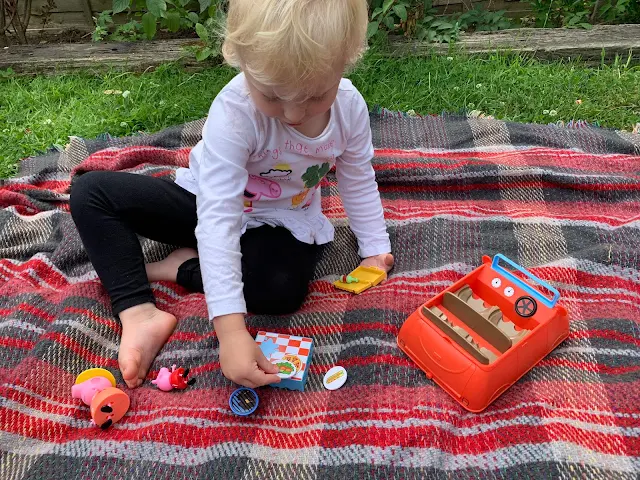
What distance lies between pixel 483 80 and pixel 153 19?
153cm

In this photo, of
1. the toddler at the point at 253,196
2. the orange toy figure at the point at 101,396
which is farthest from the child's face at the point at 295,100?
the orange toy figure at the point at 101,396

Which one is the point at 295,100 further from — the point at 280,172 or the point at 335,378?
the point at 335,378

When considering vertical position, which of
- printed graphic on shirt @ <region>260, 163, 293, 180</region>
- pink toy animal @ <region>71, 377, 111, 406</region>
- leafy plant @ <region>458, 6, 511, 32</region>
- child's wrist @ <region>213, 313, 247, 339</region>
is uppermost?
printed graphic on shirt @ <region>260, 163, 293, 180</region>

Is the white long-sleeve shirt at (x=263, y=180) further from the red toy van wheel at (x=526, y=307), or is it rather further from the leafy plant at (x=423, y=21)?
the leafy plant at (x=423, y=21)

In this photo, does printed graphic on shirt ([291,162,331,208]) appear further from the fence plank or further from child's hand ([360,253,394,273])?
the fence plank

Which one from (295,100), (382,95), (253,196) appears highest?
(295,100)

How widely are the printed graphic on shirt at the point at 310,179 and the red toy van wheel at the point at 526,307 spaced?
1.86 feet

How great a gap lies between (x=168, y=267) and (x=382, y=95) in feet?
4.39

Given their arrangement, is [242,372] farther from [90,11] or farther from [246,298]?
[90,11]

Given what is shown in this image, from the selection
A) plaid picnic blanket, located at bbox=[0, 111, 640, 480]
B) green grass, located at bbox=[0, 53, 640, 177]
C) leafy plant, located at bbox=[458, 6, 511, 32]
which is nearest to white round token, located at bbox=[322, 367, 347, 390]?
plaid picnic blanket, located at bbox=[0, 111, 640, 480]

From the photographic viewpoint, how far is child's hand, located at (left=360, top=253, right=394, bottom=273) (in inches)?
60.8

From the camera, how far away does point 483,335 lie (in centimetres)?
121

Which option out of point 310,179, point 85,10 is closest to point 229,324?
point 310,179

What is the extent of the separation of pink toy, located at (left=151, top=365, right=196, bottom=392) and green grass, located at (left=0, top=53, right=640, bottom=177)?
4.15 feet
